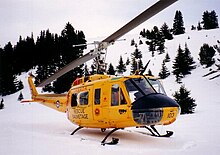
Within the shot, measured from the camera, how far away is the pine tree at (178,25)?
68.1 metres

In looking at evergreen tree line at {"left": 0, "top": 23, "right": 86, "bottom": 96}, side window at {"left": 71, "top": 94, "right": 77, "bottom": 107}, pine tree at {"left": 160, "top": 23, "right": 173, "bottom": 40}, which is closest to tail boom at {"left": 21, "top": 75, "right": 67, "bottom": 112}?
side window at {"left": 71, "top": 94, "right": 77, "bottom": 107}

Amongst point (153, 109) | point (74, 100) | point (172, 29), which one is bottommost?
point (153, 109)

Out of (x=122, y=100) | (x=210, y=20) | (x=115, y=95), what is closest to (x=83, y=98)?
(x=115, y=95)

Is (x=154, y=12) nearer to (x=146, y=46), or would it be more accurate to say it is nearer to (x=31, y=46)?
(x=31, y=46)

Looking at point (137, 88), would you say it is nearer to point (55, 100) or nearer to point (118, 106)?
point (118, 106)

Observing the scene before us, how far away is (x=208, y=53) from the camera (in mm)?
34812

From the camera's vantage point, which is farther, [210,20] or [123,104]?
[210,20]

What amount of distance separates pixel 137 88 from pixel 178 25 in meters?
68.4

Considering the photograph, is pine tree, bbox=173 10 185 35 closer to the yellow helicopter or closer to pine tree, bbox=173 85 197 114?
pine tree, bbox=173 85 197 114

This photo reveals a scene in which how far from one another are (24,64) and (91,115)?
30485 millimetres

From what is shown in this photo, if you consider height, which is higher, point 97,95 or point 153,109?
point 97,95

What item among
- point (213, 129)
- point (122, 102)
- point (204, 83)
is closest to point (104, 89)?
point (122, 102)

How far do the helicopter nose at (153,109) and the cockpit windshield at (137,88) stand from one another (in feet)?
0.59

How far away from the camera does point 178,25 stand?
69.7 meters
